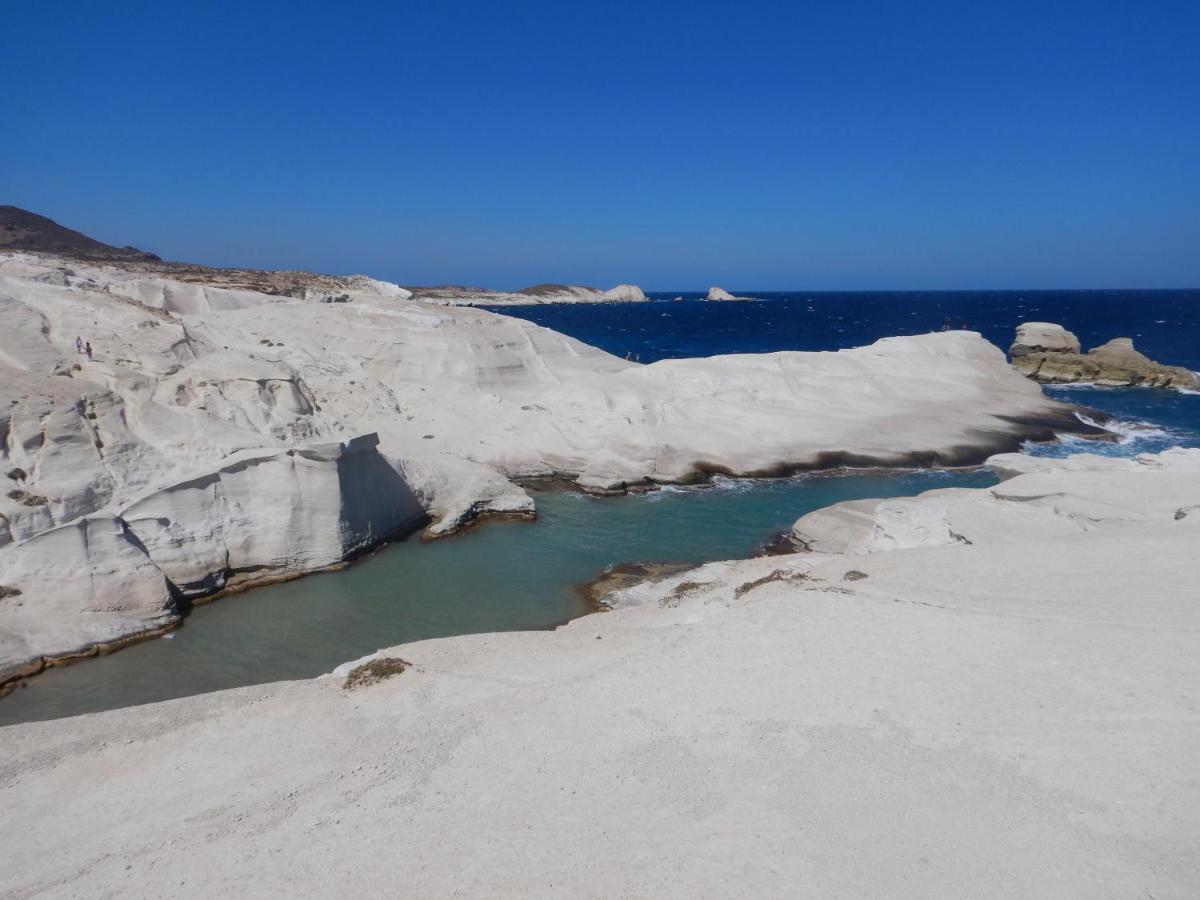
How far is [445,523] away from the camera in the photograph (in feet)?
63.1

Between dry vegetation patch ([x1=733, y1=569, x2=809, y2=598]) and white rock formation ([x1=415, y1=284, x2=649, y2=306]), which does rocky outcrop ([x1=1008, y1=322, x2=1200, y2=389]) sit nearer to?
dry vegetation patch ([x1=733, y1=569, x2=809, y2=598])

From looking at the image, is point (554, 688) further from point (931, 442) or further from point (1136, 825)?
point (931, 442)

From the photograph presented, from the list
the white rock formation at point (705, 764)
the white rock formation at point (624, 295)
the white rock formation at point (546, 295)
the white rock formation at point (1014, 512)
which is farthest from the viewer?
the white rock formation at point (624, 295)

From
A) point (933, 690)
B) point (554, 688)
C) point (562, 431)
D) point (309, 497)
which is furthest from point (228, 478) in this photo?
point (933, 690)

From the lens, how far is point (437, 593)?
1568cm

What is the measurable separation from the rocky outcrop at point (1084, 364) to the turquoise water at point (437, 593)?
29.4 meters

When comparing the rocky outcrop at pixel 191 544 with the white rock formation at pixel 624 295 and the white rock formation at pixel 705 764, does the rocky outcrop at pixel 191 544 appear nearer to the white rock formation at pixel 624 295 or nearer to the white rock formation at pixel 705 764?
the white rock formation at pixel 705 764

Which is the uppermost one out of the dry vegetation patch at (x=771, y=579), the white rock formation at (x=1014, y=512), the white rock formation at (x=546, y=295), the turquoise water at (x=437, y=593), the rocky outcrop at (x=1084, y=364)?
the white rock formation at (x=546, y=295)

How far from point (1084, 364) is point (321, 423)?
46447 mm

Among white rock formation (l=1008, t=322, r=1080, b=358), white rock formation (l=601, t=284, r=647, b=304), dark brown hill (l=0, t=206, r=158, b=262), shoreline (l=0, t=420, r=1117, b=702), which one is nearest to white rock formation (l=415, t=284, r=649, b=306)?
white rock formation (l=601, t=284, r=647, b=304)

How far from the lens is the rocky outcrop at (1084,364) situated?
139ft

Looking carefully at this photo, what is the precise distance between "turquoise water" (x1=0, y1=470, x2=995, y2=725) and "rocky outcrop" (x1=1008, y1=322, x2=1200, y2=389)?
29.4 metres

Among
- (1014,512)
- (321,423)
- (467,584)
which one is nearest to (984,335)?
(1014,512)

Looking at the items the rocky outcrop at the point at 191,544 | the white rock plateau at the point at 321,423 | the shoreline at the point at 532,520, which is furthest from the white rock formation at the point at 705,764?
the white rock plateau at the point at 321,423
